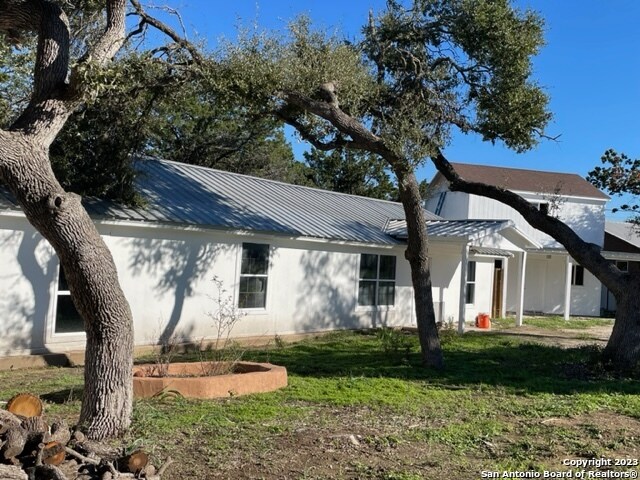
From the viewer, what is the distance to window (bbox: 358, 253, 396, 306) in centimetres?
1911

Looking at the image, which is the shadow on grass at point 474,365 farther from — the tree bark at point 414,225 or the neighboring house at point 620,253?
the neighboring house at point 620,253

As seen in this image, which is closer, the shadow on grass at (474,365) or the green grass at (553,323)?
the shadow on grass at (474,365)

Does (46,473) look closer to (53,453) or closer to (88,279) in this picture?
(53,453)

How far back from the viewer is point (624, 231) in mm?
38062

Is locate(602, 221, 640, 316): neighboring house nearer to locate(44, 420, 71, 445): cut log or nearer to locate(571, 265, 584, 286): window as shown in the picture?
locate(571, 265, 584, 286): window

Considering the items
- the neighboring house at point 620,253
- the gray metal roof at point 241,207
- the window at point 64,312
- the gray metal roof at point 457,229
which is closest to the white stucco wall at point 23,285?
the window at point 64,312

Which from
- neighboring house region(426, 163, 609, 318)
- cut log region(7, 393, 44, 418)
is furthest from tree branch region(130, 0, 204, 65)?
neighboring house region(426, 163, 609, 318)

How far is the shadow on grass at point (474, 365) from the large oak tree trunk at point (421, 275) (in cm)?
41

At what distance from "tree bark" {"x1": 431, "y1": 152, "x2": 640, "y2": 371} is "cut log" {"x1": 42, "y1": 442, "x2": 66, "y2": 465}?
9287 millimetres

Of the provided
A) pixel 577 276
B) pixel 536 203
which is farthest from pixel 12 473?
pixel 536 203

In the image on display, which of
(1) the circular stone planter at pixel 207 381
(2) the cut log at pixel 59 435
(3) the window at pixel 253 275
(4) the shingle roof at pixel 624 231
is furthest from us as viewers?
(4) the shingle roof at pixel 624 231

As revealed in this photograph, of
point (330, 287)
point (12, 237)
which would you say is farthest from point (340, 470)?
point (330, 287)

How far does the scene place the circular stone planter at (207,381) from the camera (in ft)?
27.9

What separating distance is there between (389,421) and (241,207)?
973cm
